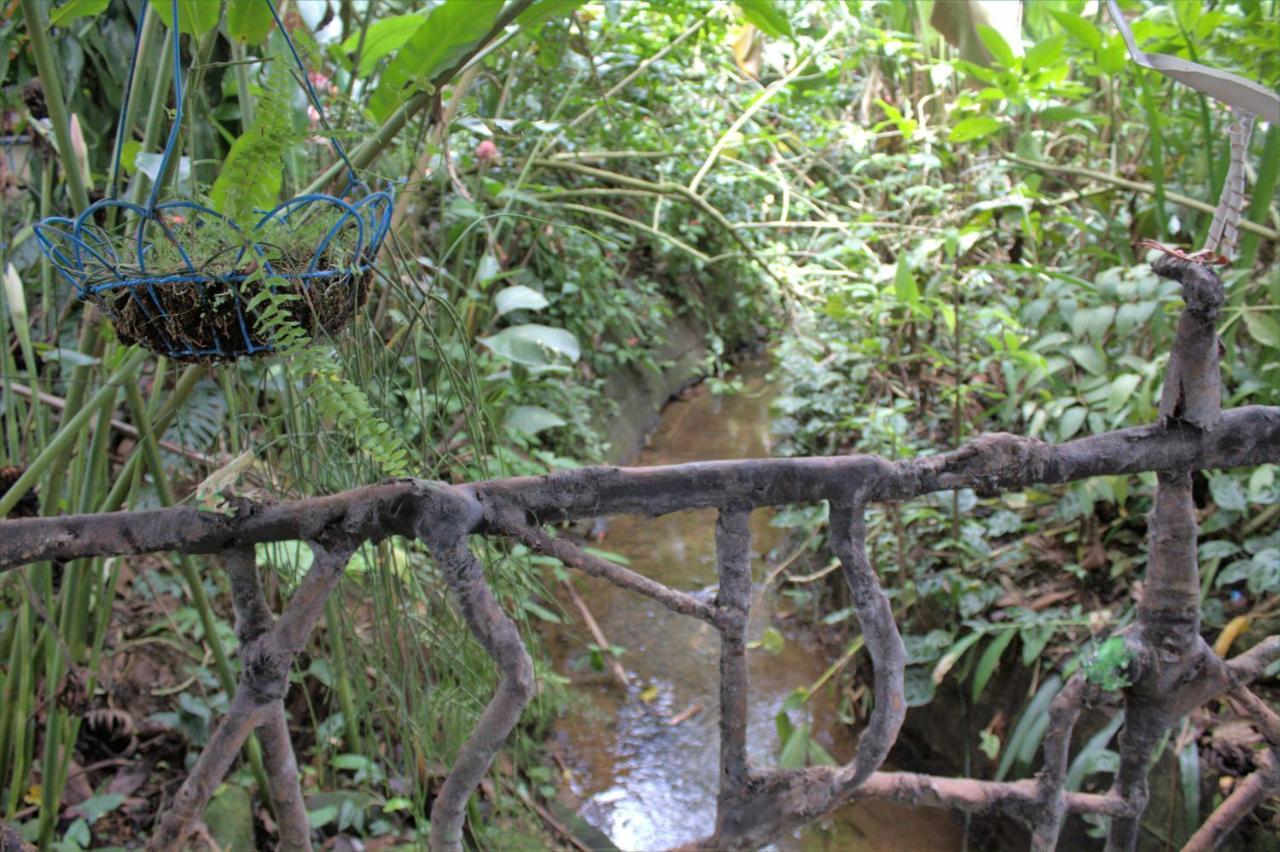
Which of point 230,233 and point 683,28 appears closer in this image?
point 230,233

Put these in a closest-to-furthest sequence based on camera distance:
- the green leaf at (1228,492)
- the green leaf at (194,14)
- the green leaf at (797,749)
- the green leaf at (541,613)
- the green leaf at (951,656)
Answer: the green leaf at (194,14), the green leaf at (797,749), the green leaf at (541,613), the green leaf at (1228,492), the green leaf at (951,656)

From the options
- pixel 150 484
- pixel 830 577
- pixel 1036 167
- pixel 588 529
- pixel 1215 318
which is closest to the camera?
pixel 1215 318

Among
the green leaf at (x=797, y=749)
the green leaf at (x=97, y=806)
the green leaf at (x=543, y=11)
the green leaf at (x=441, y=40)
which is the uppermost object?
the green leaf at (x=543, y=11)

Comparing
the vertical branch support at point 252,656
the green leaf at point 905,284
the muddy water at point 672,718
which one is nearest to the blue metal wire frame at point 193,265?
the vertical branch support at point 252,656

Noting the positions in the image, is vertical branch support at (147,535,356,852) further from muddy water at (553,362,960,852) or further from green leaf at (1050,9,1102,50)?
green leaf at (1050,9,1102,50)

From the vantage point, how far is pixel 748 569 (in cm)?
95

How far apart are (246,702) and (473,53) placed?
26.6 inches

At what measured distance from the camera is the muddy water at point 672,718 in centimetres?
203

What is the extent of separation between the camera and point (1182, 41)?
1980 millimetres

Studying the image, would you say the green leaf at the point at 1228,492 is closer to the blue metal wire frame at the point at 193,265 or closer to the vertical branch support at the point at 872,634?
the vertical branch support at the point at 872,634

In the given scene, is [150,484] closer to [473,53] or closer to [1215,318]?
[473,53]

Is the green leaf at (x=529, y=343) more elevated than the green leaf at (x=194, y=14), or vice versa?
the green leaf at (x=194, y=14)

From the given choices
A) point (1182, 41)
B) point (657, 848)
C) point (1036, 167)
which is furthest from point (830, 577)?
point (1182, 41)

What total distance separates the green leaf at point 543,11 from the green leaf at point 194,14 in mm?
353
